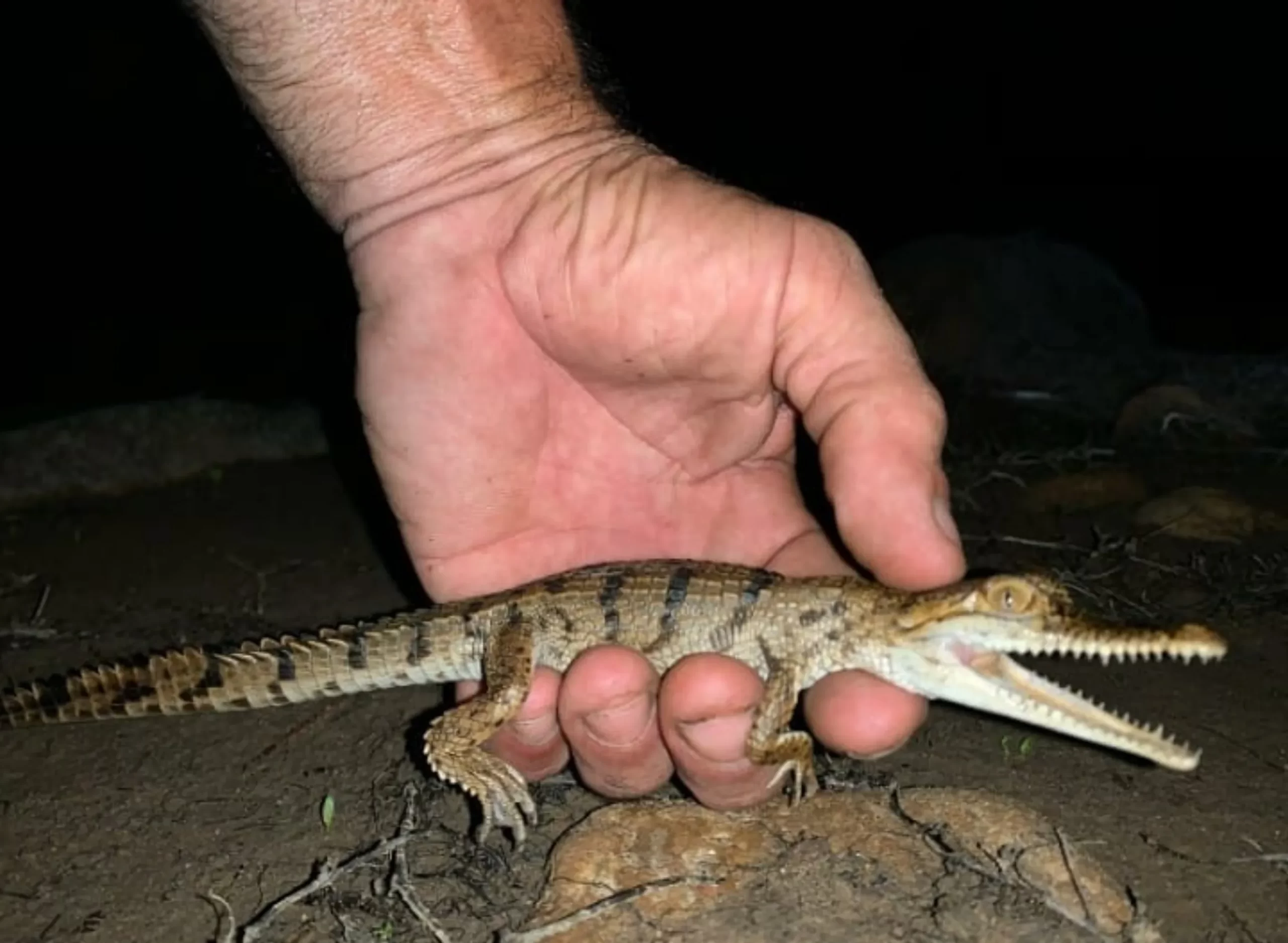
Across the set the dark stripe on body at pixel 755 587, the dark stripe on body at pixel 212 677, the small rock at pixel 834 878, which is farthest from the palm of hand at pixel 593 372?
the small rock at pixel 834 878

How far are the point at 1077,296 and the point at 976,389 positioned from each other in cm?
194

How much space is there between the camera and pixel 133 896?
280cm

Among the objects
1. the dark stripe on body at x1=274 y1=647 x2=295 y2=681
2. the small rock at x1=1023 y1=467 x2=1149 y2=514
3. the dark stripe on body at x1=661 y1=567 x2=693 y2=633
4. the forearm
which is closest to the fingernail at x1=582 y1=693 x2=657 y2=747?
the dark stripe on body at x1=661 y1=567 x2=693 y2=633

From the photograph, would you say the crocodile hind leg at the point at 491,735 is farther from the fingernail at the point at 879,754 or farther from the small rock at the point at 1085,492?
the small rock at the point at 1085,492

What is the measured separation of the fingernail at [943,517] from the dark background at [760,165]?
241 inches

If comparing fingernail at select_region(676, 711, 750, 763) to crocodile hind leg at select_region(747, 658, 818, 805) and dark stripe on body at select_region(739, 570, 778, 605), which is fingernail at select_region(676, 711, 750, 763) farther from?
dark stripe on body at select_region(739, 570, 778, 605)

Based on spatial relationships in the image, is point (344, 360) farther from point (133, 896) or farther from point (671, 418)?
point (133, 896)

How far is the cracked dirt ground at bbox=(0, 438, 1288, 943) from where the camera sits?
2678 mm

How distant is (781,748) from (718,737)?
0.71ft

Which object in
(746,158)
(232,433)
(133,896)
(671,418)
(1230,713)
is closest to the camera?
(133,896)

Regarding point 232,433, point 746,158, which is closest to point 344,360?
point 232,433

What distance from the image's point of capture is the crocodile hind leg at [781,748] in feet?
9.54

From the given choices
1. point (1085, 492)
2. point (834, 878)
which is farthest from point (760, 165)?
point (834, 878)

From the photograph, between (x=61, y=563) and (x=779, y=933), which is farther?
(x=61, y=563)
